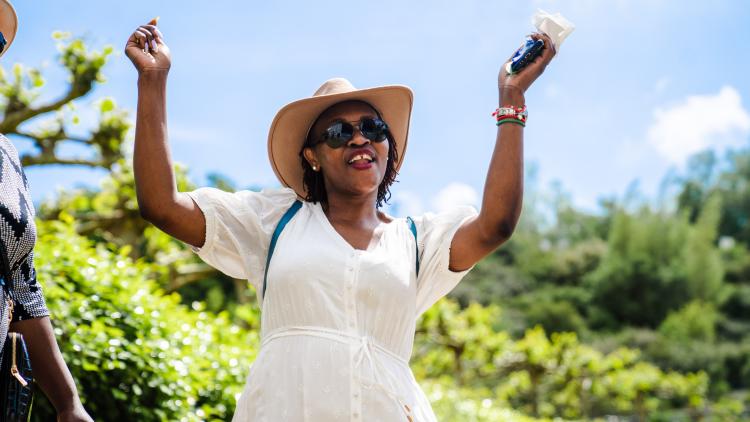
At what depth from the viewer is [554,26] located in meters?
2.31

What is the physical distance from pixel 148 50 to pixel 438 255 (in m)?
0.98

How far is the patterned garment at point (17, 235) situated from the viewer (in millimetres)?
2066

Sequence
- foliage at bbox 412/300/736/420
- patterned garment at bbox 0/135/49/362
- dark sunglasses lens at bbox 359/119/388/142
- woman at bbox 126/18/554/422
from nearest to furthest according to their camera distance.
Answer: patterned garment at bbox 0/135/49/362 → woman at bbox 126/18/554/422 → dark sunglasses lens at bbox 359/119/388/142 → foliage at bbox 412/300/736/420

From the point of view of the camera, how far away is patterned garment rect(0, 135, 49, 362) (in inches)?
81.4

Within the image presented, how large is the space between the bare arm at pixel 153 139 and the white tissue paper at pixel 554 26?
1.01 metres

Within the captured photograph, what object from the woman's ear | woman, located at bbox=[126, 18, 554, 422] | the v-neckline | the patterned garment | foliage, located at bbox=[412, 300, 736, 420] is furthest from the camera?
foliage, located at bbox=[412, 300, 736, 420]

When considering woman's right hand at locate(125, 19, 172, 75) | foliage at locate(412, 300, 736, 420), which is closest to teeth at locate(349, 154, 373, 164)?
woman's right hand at locate(125, 19, 172, 75)

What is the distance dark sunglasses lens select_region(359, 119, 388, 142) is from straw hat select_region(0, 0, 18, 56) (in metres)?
0.99

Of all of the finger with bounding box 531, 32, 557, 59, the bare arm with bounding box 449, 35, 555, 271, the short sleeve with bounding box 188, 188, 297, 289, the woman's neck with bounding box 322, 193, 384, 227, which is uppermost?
the finger with bounding box 531, 32, 557, 59

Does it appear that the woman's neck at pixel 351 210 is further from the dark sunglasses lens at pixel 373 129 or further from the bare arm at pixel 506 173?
the bare arm at pixel 506 173

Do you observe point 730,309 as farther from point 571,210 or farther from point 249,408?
point 249,408

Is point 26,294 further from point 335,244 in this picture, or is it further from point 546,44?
point 546,44

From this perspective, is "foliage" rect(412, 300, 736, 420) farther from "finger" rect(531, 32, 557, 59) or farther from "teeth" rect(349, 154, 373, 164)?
"finger" rect(531, 32, 557, 59)

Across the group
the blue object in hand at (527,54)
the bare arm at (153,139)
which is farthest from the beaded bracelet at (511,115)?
the bare arm at (153,139)
